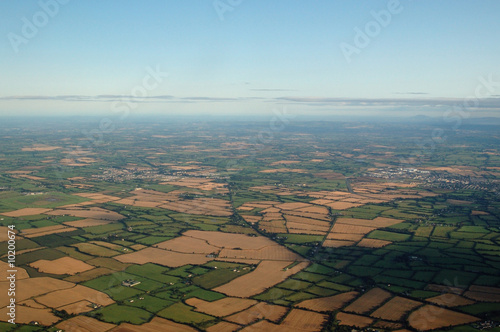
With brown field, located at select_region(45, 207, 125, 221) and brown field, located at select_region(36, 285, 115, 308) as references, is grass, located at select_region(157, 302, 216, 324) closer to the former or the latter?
brown field, located at select_region(36, 285, 115, 308)

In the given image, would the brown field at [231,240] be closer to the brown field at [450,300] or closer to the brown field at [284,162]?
the brown field at [450,300]

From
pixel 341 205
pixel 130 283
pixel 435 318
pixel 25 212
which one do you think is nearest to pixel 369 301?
pixel 435 318

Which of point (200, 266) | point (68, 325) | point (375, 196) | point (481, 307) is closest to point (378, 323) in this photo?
point (481, 307)

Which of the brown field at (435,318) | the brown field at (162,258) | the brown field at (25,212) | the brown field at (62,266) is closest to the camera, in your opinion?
the brown field at (435,318)

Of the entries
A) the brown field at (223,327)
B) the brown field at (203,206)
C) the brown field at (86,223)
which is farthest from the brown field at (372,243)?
the brown field at (86,223)

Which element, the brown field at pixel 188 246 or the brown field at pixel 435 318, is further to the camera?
the brown field at pixel 188 246
